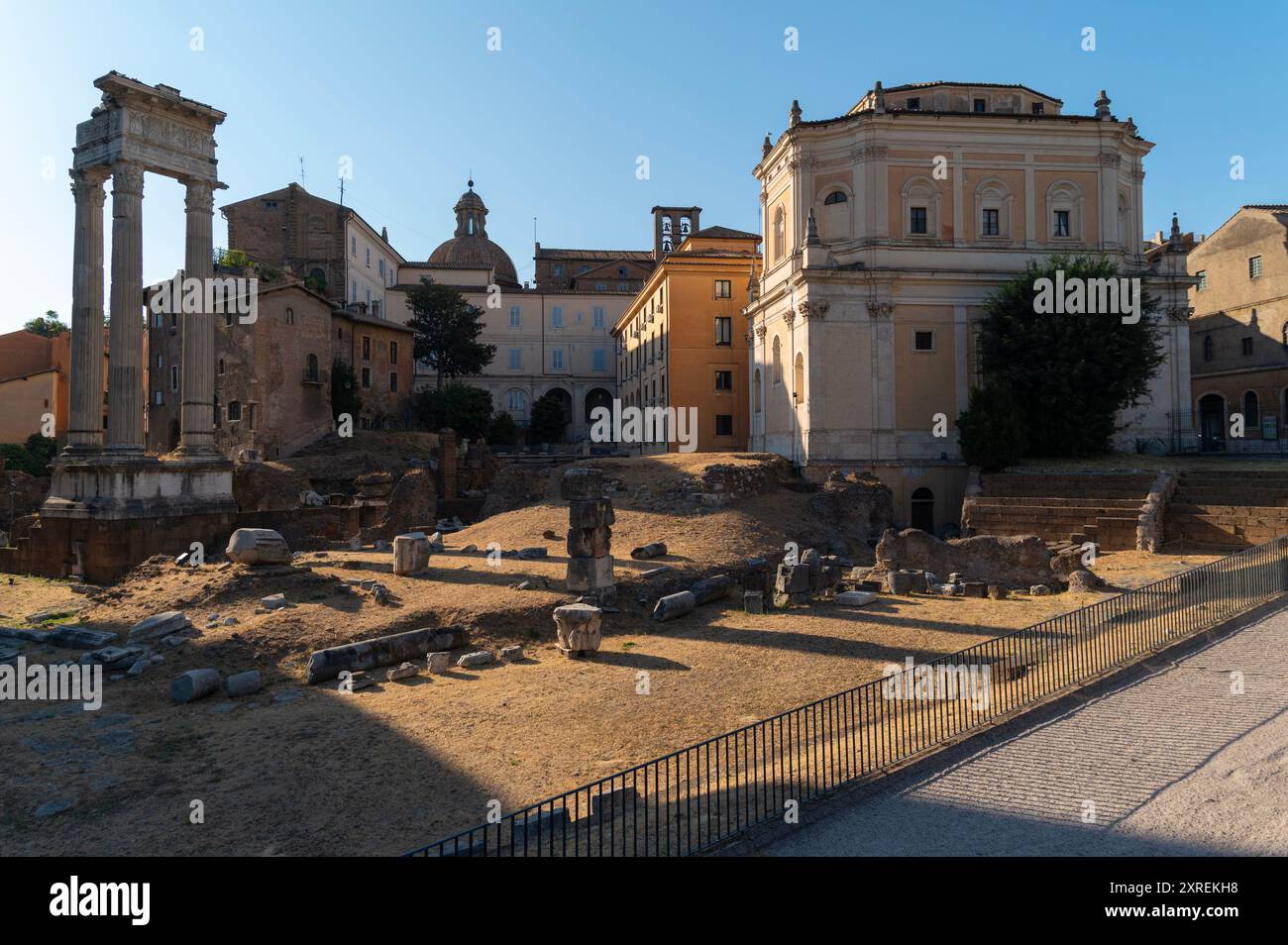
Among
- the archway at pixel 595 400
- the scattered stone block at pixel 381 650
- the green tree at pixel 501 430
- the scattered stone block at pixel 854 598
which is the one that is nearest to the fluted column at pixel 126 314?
the scattered stone block at pixel 381 650

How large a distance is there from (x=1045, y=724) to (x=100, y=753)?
11399 mm

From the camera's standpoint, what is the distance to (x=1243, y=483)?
26.3m

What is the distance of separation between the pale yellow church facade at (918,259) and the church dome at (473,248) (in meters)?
44.1

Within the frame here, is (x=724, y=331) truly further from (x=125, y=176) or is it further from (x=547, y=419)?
(x=125, y=176)

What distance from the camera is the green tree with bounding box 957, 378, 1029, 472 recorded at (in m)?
32.1

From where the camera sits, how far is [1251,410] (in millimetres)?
44656

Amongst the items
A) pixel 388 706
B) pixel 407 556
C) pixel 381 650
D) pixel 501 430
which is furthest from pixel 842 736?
pixel 501 430

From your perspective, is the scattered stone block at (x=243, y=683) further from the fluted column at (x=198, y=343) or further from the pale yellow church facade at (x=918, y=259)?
the pale yellow church facade at (x=918, y=259)

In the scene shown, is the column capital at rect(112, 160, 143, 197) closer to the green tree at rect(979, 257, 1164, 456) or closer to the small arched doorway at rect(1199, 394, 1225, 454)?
Result: the green tree at rect(979, 257, 1164, 456)

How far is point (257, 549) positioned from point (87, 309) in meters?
11.4

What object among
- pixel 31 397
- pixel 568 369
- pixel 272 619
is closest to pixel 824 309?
pixel 272 619

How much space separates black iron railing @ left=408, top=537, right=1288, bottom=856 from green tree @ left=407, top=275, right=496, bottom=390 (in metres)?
51.1

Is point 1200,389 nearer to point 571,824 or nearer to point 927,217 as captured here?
point 927,217

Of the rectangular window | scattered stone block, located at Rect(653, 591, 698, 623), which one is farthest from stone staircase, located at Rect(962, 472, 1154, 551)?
the rectangular window
